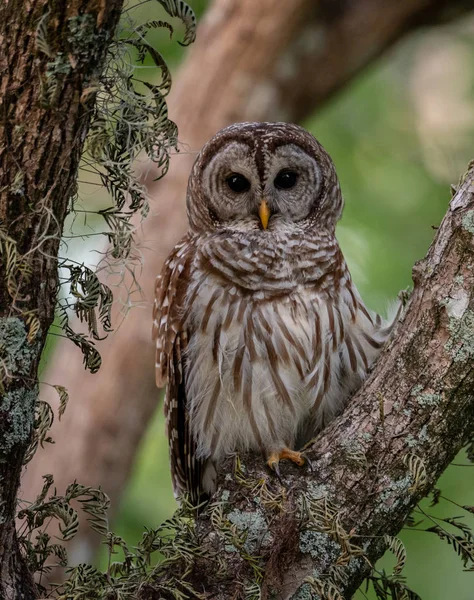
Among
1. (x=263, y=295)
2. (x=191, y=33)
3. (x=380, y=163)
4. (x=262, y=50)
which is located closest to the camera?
(x=191, y=33)

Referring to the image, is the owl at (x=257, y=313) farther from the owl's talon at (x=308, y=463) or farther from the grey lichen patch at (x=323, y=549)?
the grey lichen patch at (x=323, y=549)

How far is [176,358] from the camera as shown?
337cm

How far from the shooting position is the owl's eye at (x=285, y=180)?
11.6 feet

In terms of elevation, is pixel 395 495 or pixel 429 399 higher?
pixel 429 399

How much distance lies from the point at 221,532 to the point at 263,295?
3.45 feet

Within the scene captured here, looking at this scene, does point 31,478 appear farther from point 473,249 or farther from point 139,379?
point 473,249

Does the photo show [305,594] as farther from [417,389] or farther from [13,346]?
[13,346]

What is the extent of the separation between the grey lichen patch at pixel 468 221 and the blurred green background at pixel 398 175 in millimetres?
2354

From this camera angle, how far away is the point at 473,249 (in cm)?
235

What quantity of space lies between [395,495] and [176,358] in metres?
1.24

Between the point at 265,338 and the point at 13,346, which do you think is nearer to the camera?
the point at 13,346

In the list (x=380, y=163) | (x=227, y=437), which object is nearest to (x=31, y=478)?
(x=227, y=437)

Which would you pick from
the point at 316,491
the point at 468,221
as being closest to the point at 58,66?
the point at 468,221

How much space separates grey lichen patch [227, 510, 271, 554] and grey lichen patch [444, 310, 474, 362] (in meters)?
0.76
